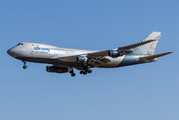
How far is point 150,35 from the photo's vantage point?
6031 cm

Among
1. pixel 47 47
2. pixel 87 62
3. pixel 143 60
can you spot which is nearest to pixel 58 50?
pixel 47 47

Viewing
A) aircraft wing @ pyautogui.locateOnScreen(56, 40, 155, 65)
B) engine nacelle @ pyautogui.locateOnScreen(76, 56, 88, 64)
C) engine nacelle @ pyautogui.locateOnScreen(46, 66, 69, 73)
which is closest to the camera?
aircraft wing @ pyautogui.locateOnScreen(56, 40, 155, 65)

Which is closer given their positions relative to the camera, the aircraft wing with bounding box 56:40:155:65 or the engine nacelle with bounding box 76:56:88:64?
the aircraft wing with bounding box 56:40:155:65

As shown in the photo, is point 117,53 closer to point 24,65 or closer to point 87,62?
point 87,62

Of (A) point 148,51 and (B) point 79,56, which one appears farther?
(A) point 148,51

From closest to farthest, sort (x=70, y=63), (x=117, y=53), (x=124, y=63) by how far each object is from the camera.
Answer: (x=117, y=53) < (x=70, y=63) < (x=124, y=63)

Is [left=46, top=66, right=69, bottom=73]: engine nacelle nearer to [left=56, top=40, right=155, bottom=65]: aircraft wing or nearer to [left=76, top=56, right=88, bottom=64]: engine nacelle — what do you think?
[left=56, top=40, right=155, bottom=65]: aircraft wing

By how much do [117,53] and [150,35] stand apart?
13528 mm

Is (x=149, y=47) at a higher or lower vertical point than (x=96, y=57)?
higher

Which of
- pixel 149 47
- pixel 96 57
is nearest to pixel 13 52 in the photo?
pixel 96 57

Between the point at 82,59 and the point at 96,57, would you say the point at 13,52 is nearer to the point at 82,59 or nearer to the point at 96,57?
the point at 82,59

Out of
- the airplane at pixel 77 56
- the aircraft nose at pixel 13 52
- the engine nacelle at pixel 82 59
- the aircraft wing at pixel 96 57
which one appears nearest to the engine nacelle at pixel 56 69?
the airplane at pixel 77 56

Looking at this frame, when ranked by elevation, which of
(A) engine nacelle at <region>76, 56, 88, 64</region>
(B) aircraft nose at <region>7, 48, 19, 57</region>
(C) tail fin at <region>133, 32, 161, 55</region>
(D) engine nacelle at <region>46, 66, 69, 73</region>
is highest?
(C) tail fin at <region>133, 32, 161, 55</region>

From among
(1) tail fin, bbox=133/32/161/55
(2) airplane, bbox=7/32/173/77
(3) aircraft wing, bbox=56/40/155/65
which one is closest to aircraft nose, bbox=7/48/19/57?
(2) airplane, bbox=7/32/173/77
